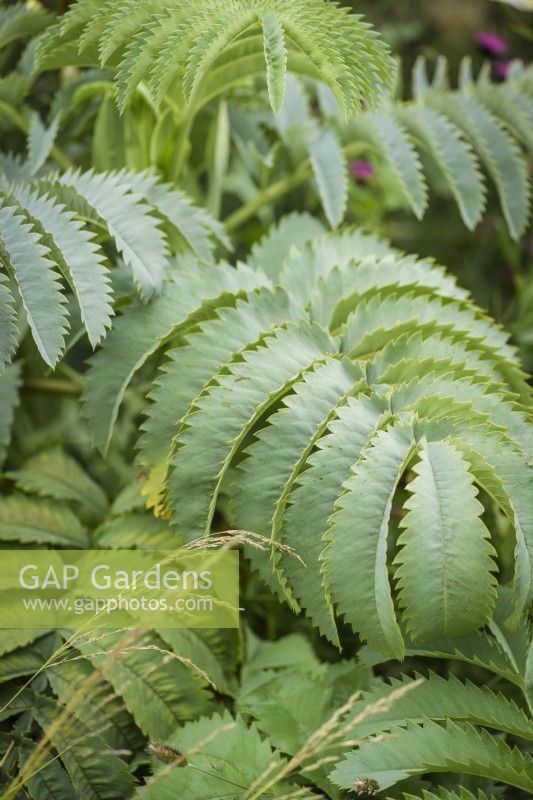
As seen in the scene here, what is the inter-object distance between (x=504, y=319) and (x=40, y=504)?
1218mm

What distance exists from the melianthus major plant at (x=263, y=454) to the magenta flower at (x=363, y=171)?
0.53 metres

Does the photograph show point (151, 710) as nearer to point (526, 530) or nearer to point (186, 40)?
point (526, 530)

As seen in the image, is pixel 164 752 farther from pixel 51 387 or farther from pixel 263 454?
pixel 51 387

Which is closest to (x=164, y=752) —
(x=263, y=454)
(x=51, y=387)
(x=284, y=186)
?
(x=263, y=454)

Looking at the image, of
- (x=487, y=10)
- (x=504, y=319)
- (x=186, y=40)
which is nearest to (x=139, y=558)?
(x=186, y=40)

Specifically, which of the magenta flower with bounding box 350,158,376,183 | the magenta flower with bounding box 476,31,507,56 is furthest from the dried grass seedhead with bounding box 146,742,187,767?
the magenta flower with bounding box 476,31,507,56

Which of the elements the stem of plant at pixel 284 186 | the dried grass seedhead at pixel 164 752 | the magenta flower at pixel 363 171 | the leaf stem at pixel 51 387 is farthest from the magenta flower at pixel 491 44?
the dried grass seedhead at pixel 164 752

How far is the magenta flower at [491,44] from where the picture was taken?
2243 millimetres

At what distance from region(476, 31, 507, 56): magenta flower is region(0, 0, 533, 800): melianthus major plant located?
1185 mm

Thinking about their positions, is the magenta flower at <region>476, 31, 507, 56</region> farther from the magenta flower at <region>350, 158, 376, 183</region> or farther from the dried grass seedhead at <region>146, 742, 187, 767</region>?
the dried grass seedhead at <region>146, 742, 187, 767</region>

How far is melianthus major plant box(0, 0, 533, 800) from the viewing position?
2.65 ft

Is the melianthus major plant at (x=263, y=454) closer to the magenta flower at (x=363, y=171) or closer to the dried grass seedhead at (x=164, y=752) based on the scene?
the dried grass seedhead at (x=164, y=752)

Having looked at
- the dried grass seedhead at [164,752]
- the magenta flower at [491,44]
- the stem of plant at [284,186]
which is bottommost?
the dried grass seedhead at [164,752]

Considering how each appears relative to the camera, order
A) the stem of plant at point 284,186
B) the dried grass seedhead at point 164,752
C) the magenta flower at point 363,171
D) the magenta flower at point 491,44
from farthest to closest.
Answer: the magenta flower at point 491,44 → the magenta flower at point 363,171 → the stem of plant at point 284,186 → the dried grass seedhead at point 164,752
